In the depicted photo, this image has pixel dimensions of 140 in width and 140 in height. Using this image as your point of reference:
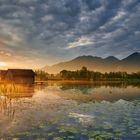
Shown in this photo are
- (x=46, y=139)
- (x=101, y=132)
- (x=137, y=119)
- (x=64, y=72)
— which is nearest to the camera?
(x=46, y=139)

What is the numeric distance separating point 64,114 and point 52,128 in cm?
539

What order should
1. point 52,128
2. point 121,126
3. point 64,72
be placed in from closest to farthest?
point 52,128, point 121,126, point 64,72

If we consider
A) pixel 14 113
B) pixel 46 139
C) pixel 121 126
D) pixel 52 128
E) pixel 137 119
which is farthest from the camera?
pixel 14 113

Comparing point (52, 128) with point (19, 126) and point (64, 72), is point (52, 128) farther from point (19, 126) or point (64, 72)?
point (64, 72)

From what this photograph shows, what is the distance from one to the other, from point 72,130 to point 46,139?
2.60 meters

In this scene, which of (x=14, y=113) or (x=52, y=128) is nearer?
(x=52, y=128)

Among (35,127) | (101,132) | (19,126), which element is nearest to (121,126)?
(101,132)

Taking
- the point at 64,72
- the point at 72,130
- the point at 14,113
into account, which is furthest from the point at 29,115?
the point at 64,72

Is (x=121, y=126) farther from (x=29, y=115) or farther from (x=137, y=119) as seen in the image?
(x=29, y=115)

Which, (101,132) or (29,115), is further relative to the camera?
(29,115)

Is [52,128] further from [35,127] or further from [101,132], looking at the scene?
[101,132]

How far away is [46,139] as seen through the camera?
13.2 meters

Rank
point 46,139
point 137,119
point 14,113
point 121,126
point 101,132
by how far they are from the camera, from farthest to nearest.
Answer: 1. point 14,113
2. point 137,119
3. point 121,126
4. point 101,132
5. point 46,139

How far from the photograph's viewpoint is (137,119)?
1947 centimetres
